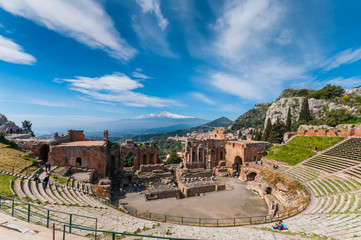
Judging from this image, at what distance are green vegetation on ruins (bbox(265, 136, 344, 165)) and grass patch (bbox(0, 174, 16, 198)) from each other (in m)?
32.5

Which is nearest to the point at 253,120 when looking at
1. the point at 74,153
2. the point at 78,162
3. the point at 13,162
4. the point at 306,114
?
the point at 306,114

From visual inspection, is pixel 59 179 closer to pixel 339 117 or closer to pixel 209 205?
pixel 209 205

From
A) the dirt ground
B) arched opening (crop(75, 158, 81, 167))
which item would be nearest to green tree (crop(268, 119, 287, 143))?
the dirt ground

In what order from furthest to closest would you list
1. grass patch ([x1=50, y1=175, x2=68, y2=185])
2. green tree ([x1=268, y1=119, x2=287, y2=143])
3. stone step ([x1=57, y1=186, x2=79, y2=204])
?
green tree ([x1=268, y1=119, x2=287, y2=143])
grass patch ([x1=50, y1=175, x2=68, y2=185])
stone step ([x1=57, y1=186, x2=79, y2=204])

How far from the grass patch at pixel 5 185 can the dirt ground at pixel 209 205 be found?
33.9 feet

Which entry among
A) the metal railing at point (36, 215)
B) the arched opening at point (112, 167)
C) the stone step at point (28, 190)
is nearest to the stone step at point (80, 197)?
the stone step at point (28, 190)

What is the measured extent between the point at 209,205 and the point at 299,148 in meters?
21.5

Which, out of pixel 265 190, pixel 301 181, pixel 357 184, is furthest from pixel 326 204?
pixel 265 190

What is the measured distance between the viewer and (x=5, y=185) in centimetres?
1221

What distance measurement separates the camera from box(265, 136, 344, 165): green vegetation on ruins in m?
26.9

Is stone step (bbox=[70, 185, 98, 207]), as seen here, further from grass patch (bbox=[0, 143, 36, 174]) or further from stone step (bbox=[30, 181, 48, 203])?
grass patch (bbox=[0, 143, 36, 174])

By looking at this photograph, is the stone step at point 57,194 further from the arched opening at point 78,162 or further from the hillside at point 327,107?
the hillside at point 327,107

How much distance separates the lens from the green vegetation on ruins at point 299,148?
2689 centimetres

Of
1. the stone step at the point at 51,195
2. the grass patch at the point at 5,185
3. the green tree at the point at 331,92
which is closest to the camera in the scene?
the grass patch at the point at 5,185
